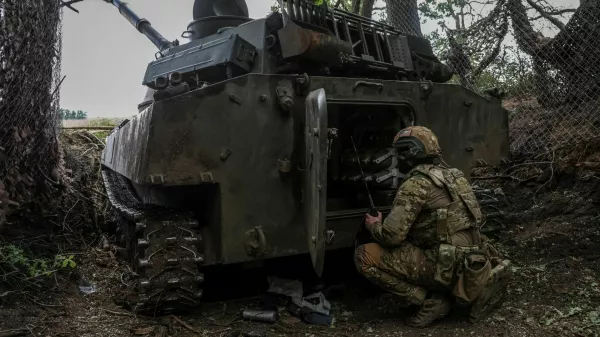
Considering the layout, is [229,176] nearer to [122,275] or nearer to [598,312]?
[122,275]

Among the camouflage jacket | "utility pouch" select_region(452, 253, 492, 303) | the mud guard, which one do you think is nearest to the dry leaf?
the mud guard

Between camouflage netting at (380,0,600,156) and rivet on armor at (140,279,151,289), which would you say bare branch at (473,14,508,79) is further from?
rivet on armor at (140,279,151,289)

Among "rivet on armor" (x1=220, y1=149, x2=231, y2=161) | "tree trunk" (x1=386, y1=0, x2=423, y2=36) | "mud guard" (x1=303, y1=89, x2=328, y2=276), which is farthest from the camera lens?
"tree trunk" (x1=386, y1=0, x2=423, y2=36)

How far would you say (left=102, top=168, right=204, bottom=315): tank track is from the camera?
3631 mm

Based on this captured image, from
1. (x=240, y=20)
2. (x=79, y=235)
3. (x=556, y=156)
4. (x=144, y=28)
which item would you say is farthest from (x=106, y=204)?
(x=556, y=156)

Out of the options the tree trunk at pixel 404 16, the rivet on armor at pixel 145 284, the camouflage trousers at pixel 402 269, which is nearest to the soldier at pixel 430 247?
the camouflage trousers at pixel 402 269

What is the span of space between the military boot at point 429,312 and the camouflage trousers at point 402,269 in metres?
0.05

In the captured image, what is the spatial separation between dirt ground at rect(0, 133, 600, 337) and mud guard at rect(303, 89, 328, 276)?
67 centimetres

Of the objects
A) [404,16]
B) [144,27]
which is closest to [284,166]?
[144,27]

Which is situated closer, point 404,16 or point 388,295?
point 388,295

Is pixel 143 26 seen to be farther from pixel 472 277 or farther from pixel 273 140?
pixel 472 277

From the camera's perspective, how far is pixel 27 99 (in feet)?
15.8

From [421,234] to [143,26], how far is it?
483 centimetres

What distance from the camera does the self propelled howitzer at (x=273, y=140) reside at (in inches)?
142
